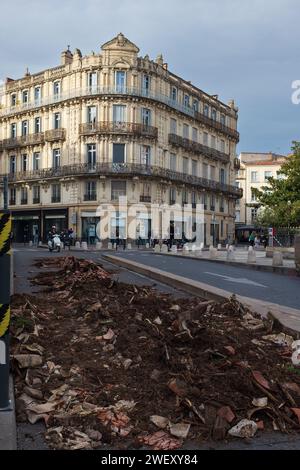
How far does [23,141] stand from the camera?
52.8 meters

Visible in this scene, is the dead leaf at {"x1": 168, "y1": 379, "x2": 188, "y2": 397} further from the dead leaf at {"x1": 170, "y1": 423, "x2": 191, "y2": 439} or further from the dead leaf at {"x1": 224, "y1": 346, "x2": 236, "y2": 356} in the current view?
the dead leaf at {"x1": 224, "y1": 346, "x2": 236, "y2": 356}

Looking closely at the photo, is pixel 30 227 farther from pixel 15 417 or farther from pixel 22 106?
pixel 15 417

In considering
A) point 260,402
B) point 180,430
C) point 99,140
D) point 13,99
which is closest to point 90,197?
point 99,140

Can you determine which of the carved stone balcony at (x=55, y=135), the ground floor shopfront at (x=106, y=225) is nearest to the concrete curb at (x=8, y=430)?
the ground floor shopfront at (x=106, y=225)

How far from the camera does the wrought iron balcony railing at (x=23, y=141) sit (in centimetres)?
5103

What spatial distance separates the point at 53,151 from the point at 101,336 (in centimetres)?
4688

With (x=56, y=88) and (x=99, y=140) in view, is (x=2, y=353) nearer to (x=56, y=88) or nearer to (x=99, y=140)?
(x=99, y=140)

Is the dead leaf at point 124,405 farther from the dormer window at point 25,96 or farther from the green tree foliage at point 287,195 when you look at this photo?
the dormer window at point 25,96

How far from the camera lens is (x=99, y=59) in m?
46.6

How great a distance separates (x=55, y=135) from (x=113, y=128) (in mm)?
6792

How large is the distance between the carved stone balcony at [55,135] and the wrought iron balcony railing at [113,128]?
259 cm

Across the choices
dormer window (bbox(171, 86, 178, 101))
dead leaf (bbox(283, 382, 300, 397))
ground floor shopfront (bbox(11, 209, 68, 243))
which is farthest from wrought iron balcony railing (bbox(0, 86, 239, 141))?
dead leaf (bbox(283, 382, 300, 397))

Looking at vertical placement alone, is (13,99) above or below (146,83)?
above
